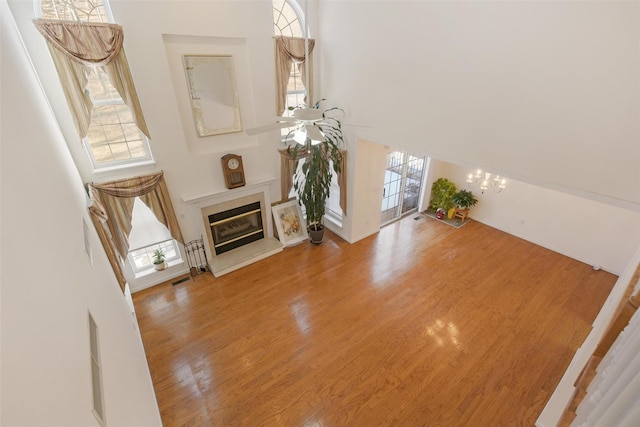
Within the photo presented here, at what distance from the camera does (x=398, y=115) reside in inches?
164

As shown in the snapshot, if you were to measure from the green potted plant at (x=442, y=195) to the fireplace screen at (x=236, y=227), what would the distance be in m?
4.65

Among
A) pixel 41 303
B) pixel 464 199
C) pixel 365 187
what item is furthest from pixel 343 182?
pixel 41 303

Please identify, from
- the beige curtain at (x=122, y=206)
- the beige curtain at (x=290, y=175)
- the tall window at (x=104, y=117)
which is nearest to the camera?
the tall window at (x=104, y=117)

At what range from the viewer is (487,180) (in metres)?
6.14

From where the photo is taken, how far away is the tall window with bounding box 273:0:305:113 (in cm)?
497

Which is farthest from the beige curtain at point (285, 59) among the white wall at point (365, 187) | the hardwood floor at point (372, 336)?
the hardwood floor at point (372, 336)

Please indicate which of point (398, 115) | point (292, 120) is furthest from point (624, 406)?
point (398, 115)

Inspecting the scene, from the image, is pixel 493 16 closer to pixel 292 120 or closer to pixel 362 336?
pixel 292 120

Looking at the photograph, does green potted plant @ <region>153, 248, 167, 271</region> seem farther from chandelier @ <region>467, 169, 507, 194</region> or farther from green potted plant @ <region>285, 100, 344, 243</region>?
chandelier @ <region>467, 169, 507, 194</region>

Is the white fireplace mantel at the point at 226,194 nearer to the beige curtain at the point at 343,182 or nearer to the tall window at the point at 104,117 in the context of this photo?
the tall window at the point at 104,117

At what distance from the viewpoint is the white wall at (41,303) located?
726mm

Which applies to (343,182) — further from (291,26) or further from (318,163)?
(291,26)

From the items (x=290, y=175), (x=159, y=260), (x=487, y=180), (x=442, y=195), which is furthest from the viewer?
(x=442, y=195)

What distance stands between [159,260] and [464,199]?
6.96 m
